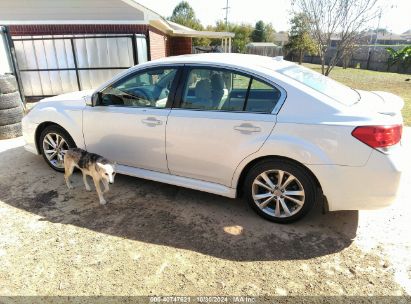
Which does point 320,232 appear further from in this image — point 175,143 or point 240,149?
point 175,143

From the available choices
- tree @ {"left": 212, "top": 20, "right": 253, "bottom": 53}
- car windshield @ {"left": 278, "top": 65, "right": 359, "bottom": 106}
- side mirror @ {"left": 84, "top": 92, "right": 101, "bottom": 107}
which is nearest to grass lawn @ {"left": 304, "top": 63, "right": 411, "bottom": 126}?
car windshield @ {"left": 278, "top": 65, "right": 359, "bottom": 106}

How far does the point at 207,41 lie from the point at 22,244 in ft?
141

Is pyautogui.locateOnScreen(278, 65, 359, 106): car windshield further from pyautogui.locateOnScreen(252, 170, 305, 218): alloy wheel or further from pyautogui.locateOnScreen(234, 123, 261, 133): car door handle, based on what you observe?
pyautogui.locateOnScreen(252, 170, 305, 218): alloy wheel

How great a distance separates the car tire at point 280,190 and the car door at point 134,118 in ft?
3.61

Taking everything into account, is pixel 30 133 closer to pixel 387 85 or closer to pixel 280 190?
pixel 280 190

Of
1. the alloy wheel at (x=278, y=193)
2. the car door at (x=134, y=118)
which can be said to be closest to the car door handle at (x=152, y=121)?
the car door at (x=134, y=118)

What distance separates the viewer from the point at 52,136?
4.52 meters

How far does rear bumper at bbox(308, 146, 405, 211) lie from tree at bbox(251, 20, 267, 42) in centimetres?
6207

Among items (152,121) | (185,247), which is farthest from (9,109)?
(185,247)

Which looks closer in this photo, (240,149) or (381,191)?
(381,191)

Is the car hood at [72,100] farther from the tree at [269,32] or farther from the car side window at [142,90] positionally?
the tree at [269,32]

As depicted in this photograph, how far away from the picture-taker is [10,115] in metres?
6.34

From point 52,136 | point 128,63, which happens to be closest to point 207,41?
point 128,63

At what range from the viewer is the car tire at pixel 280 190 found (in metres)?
3.07
